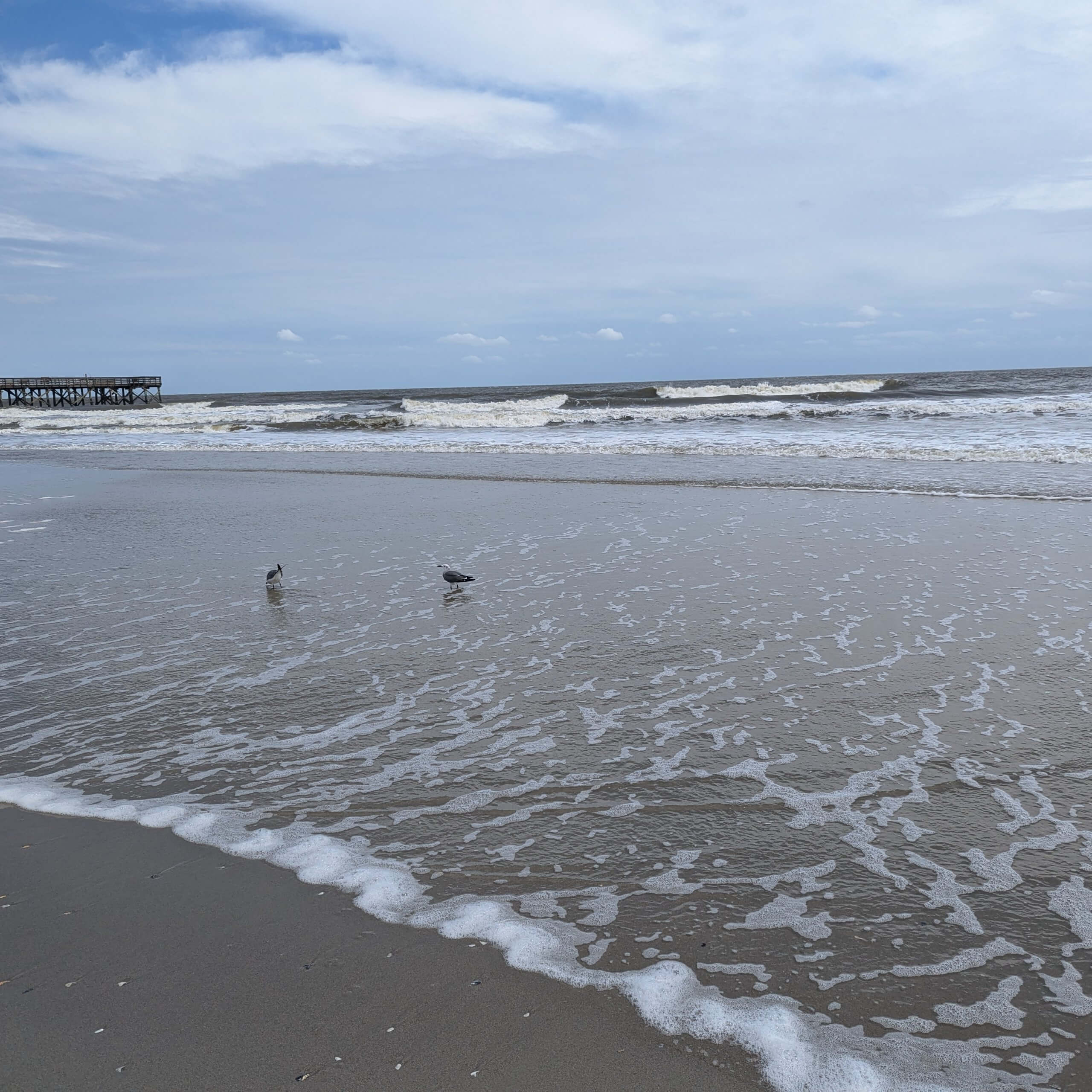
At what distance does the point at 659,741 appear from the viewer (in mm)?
4703

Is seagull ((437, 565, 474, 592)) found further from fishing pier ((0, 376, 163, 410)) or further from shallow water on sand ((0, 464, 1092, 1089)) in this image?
fishing pier ((0, 376, 163, 410))

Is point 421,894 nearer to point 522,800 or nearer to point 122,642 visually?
point 522,800

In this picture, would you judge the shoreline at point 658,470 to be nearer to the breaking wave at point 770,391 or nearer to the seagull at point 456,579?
the seagull at point 456,579

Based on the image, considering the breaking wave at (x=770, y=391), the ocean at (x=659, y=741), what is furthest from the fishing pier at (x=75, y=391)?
the ocean at (x=659, y=741)

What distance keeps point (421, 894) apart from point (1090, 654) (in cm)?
526

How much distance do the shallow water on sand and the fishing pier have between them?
66.2 meters

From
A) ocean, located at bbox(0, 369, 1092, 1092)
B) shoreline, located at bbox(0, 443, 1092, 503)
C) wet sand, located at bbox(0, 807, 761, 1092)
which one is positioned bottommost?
wet sand, located at bbox(0, 807, 761, 1092)

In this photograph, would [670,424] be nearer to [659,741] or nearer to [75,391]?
[659,741]

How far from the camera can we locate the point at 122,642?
6730 millimetres

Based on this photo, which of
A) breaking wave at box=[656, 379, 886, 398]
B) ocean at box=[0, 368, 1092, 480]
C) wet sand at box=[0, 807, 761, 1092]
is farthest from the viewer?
breaking wave at box=[656, 379, 886, 398]

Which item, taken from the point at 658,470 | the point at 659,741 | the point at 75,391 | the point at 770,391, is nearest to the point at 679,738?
the point at 659,741

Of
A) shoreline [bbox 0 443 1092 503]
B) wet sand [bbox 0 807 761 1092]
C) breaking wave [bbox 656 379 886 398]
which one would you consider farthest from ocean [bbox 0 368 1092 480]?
wet sand [bbox 0 807 761 1092]

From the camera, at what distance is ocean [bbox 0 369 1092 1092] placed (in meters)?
2.84

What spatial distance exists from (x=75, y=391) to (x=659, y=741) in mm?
76850
